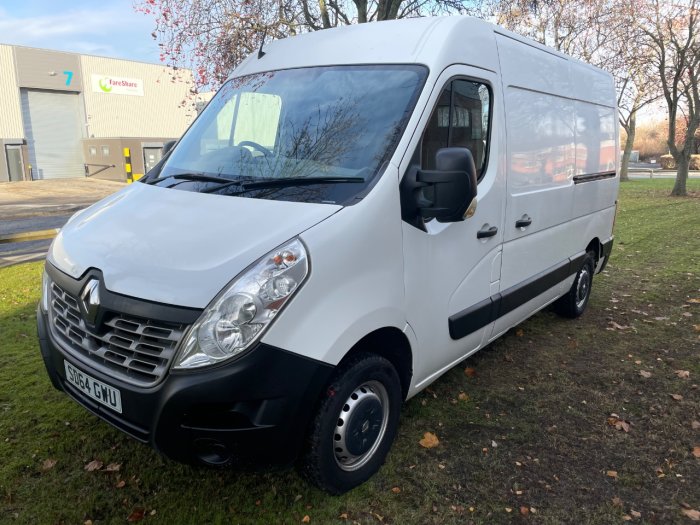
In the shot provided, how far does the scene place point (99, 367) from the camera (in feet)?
8.07

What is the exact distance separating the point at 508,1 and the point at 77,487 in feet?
38.4

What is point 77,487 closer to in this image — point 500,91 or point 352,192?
point 352,192

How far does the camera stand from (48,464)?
3.07m

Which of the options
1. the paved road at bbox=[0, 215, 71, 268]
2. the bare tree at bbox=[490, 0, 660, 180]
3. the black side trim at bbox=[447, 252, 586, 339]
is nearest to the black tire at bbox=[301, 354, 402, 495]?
the black side trim at bbox=[447, 252, 586, 339]

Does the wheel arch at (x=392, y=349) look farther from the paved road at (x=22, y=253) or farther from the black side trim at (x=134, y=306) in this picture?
the paved road at (x=22, y=253)

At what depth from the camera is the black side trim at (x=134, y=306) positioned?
2197 mm

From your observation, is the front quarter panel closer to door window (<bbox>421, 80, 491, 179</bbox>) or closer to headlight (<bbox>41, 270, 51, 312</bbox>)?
door window (<bbox>421, 80, 491, 179</bbox>)

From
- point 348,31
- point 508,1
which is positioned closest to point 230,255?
point 348,31

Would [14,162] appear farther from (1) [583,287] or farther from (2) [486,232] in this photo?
(2) [486,232]

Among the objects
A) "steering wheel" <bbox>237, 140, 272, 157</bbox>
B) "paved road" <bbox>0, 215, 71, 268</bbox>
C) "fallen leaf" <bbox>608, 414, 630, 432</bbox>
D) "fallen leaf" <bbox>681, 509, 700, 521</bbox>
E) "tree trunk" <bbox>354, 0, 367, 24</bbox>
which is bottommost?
"paved road" <bbox>0, 215, 71, 268</bbox>

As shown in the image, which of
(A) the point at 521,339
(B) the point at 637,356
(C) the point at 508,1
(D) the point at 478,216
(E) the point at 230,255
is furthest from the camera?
(C) the point at 508,1

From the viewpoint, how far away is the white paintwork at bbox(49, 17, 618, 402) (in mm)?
2350

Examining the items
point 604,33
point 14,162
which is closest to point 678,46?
point 604,33

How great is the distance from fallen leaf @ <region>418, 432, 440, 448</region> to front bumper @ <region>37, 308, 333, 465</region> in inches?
45.4
